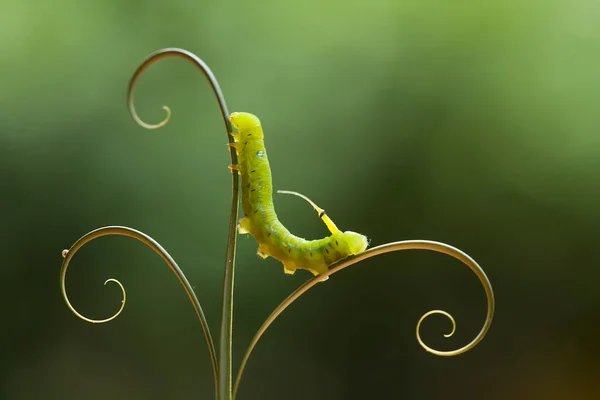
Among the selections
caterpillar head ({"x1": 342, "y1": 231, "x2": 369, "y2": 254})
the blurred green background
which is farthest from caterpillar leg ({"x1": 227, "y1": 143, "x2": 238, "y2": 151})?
the blurred green background

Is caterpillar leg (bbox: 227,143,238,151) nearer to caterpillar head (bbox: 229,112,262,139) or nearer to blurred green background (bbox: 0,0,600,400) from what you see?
caterpillar head (bbox: 229,112,262,139)

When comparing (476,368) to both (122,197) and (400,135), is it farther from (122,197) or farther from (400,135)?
(122,197)

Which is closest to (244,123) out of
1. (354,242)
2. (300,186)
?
(354,242)

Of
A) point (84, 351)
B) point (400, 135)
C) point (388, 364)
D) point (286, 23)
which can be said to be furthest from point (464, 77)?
point (84, 351)

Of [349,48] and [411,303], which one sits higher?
[349,48]

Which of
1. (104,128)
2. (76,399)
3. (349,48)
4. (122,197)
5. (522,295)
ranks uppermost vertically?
(349,48)

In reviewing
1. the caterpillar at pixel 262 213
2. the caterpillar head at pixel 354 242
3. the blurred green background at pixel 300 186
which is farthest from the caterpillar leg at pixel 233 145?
the blurred green background at pixel 300 186
